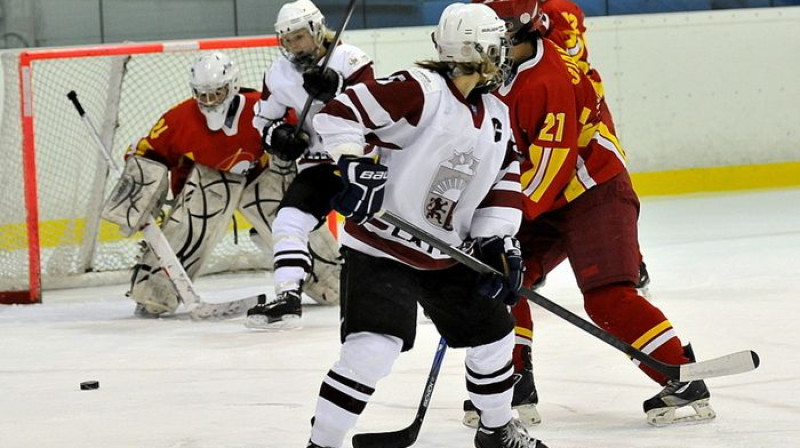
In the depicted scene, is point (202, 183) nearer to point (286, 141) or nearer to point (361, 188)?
point (286, 141)

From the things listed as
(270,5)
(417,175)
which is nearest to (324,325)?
(417,175)

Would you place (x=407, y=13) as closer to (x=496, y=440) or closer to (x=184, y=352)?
(x=184, y=352)

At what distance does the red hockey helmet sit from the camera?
10.6 ft

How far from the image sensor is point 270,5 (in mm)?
7492

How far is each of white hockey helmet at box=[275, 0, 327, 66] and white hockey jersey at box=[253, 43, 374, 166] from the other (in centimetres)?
4

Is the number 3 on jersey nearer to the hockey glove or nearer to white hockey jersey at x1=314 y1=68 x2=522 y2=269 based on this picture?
white hockey jersey at x1=314 y1=68 x2=522 y2=269

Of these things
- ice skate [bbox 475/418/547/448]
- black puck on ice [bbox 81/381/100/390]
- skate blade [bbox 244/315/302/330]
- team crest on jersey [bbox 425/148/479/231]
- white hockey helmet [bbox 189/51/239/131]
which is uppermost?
team crest on jersey [bbox 425/148/479/231]

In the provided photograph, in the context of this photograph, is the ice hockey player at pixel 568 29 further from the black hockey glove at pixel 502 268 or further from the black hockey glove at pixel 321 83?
the black hockey glove at pixel 502 268

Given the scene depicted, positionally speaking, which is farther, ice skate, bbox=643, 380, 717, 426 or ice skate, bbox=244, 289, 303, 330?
ice skate, bbox=244, 289, 303, 330

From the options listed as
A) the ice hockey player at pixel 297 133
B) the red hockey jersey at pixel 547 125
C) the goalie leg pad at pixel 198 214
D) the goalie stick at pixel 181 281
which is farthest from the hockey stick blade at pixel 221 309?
the red hockey jersey at pixel 547 125

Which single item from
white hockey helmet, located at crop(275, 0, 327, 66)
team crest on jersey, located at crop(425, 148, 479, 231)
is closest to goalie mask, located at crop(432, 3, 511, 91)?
team crest on jersey, located at crop(425, 148, 479, 231)

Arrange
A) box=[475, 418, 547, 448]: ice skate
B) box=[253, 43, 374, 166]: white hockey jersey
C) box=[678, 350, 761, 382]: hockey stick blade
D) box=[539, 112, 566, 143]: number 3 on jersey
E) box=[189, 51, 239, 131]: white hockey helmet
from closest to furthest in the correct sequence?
box=[475, 418, 547, 448]: ice skate
box=[678, 350, 761, 382]: hockey stick blade
box=[539, 112, 566, 143]: number 3 on jersey
box=[253, 43, 374, 166]: white hockey jersey
box=[189, 51, 239, 131]: white hockey helmet

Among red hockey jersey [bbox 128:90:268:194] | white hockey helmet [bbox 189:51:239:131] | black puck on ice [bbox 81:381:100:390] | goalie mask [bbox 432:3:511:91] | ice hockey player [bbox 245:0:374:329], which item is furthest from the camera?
red hockey jersey [bbox 128:90:268:194]

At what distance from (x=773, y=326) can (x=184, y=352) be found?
5.82 feet
